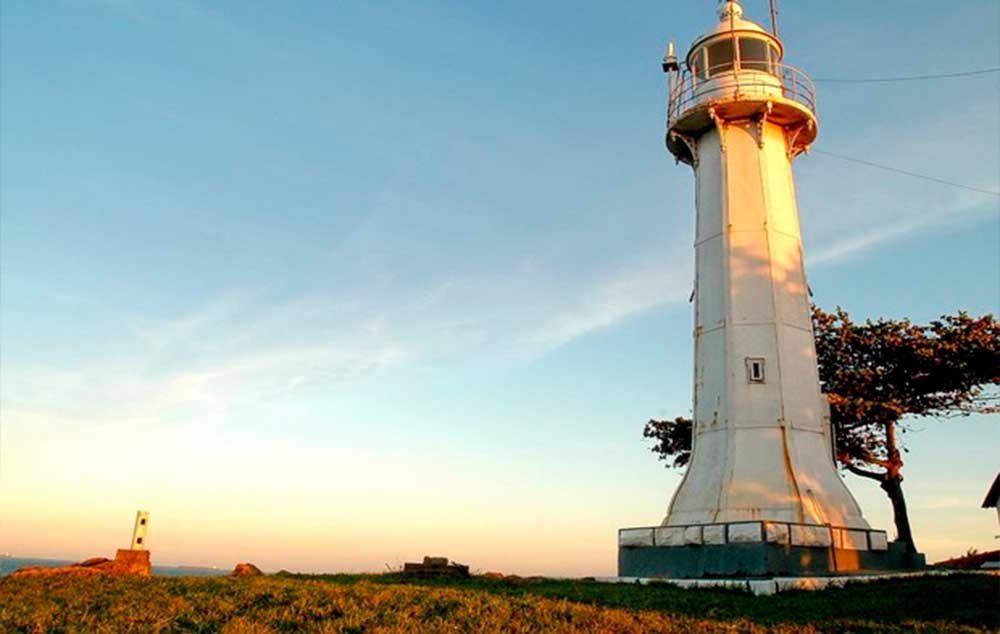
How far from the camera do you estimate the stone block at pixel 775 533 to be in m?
18.7

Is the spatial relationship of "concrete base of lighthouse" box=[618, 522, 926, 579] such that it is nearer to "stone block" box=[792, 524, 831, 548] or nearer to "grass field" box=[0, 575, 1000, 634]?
"stone block" box=[792, 524, 831, 548]

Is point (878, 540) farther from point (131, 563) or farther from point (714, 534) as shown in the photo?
point (131, 563)

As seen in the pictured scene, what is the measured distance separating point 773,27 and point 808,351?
12437mm

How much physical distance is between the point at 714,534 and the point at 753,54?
55.0 ft

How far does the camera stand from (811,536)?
19344 mm

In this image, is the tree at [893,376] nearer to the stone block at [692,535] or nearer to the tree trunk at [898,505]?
the tree trunk at [898,505]

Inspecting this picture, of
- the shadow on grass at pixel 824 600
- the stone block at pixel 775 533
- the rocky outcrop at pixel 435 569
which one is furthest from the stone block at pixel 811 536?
the rocky outcrop at pixel 435 569

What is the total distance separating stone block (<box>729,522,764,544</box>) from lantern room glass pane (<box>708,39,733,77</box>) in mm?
15672

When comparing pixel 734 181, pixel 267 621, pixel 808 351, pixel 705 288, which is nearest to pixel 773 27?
pixel 734 181

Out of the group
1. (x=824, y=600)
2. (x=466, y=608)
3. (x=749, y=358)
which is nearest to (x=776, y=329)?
(x=749, y=358)

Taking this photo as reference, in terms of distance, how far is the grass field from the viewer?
1108 cm

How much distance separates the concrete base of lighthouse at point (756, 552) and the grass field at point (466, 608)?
251 centimetres

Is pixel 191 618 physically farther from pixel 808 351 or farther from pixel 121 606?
pixel 808 351

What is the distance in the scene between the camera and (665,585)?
730 inches
